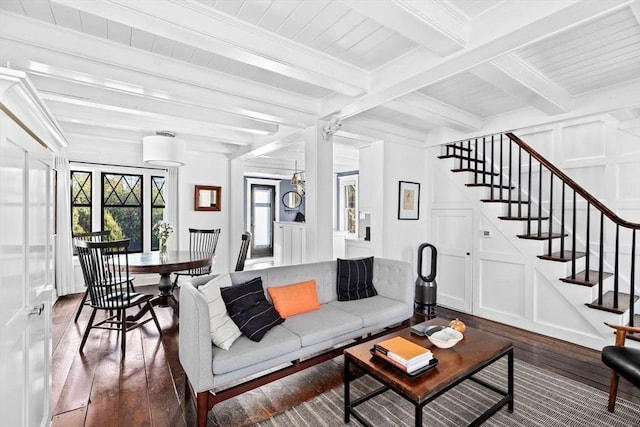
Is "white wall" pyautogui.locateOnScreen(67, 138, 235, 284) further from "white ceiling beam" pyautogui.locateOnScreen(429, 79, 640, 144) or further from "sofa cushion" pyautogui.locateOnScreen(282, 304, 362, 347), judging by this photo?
"white ceiling beam" pyautogui.locateOnScreen(429, 79, 640, 144)

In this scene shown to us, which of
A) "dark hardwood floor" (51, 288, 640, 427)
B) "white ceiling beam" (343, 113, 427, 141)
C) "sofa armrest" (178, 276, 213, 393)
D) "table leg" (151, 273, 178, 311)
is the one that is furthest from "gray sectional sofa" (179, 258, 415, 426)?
"table leg" (151, 273, 178, 311)

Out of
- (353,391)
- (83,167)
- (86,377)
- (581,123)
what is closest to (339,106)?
(353,391)

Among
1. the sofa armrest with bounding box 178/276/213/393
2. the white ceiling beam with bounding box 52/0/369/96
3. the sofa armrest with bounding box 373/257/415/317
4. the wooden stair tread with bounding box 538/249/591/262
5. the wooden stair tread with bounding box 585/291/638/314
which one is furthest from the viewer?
the wooden stair tread with bounding box 538/249/591/262

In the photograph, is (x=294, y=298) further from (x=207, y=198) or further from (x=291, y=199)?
(x=291, y=199)

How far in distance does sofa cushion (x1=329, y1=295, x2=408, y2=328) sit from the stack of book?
74 cm

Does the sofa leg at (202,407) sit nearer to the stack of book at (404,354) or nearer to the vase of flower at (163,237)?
the stack of book at (404,354)

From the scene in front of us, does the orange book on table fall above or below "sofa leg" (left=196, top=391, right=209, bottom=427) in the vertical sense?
above

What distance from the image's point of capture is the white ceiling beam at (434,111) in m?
3.31

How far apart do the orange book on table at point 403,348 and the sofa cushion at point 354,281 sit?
42.8 inches

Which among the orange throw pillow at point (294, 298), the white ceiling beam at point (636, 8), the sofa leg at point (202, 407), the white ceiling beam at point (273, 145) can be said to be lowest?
the sofa leg at point (202, 407)

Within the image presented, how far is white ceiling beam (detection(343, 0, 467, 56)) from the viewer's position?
5.60 ft

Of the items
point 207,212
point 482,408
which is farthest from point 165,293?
point 482,408

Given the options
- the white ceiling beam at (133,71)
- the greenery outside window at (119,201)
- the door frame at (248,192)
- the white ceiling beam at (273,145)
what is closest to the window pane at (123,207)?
the greenery outside window at (119,201)

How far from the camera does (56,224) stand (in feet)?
15.5
